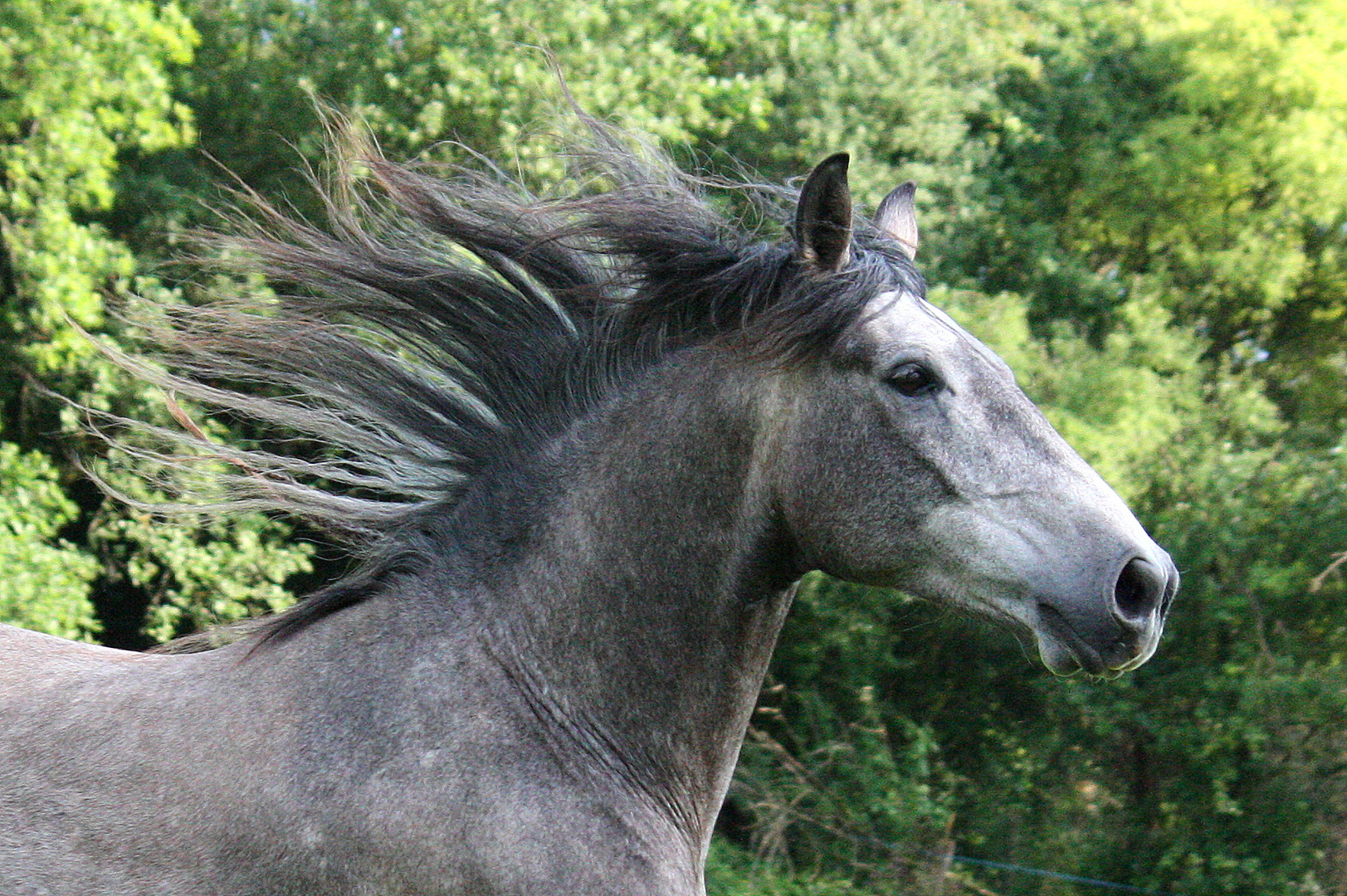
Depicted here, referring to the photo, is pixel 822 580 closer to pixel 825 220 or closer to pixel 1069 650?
pixel 825 220

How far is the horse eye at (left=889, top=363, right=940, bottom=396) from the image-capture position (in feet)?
7.59

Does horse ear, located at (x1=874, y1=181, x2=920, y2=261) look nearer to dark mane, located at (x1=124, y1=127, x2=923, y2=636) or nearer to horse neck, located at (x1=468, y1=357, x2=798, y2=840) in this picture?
dark mane, located at (x1=124, y1=127, x2=923, y2=636)

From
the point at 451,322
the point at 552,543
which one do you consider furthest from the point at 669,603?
the point at 451,322

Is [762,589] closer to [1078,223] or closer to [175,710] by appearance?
[175,710]

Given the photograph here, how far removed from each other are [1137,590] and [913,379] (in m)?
0.54

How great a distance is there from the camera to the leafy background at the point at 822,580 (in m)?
7.73

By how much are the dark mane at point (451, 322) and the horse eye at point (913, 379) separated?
0.90 feet

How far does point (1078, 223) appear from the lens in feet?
44.1

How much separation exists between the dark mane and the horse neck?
225 mm

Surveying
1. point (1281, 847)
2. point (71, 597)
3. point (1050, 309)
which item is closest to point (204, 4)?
point (71, 597)

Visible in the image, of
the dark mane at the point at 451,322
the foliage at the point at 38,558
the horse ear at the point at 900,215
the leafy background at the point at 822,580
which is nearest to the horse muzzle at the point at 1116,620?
the dark mane at the point at 451,322

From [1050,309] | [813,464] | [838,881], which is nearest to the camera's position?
[813,464]

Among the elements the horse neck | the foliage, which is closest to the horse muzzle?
the horse neck

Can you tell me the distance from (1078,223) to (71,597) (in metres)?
10.5
